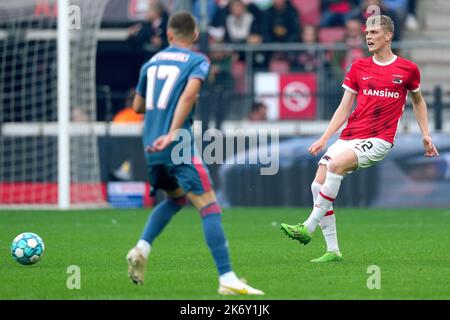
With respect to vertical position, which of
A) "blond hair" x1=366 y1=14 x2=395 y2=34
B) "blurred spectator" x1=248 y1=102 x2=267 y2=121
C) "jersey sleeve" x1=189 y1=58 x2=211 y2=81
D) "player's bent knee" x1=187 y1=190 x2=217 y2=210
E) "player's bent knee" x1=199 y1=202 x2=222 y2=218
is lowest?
"player's bent knee" x1=199 y1=202 x2=222 y2=218

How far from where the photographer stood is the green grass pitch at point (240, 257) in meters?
7.98

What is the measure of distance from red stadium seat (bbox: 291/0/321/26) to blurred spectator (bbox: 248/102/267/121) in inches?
155

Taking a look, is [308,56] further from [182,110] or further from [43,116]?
[182,110]

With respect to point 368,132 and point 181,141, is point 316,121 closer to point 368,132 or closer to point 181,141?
point 368,132

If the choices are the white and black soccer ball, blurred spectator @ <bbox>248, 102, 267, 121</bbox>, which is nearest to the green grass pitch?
the white and black soccer ball

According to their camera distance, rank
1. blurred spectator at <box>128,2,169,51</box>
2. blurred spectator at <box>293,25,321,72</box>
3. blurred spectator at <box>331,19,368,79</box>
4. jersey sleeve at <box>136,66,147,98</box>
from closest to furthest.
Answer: jersey sleeve at <box>136,66,147,98</box> → blurred spectator at <box>331,19,368,79</box> → blurred spectator at <box>293,25,321,72</box> → blurred spectator at <box>128,2,169,51</box>

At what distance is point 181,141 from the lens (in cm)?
786

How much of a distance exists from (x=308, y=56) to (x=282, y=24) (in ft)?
3.84

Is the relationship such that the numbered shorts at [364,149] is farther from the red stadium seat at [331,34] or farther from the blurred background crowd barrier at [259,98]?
the red stadium seat at [331,34]

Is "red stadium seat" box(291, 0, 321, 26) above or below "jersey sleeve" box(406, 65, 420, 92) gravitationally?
above

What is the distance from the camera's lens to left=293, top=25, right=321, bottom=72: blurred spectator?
19.6 meters

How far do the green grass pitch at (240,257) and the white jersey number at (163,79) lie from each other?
1.32 meters

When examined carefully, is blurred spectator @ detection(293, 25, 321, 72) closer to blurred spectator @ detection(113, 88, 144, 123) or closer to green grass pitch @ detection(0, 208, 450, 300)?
blurred spectator @ detection(113, 88, 144, 123)
